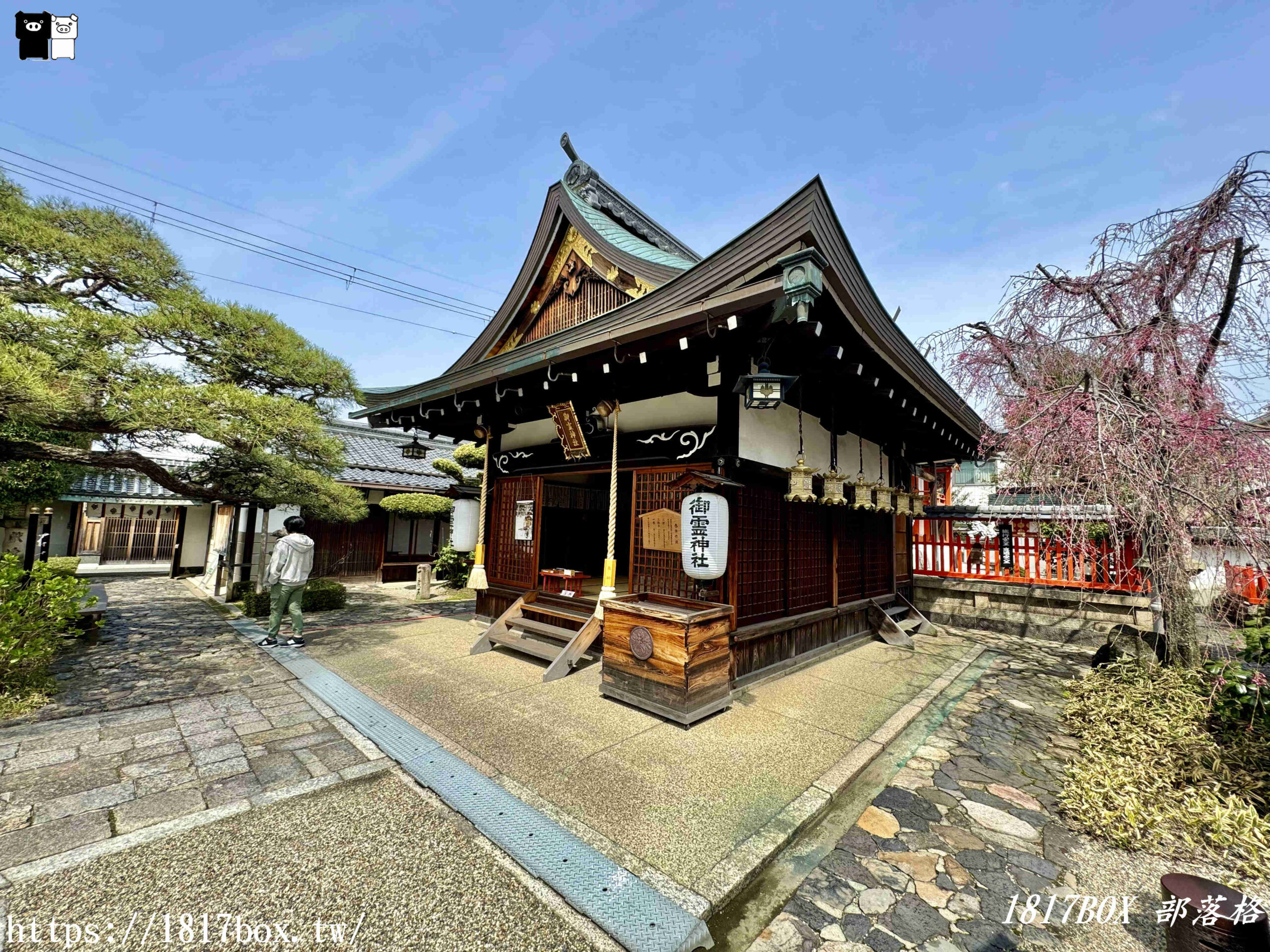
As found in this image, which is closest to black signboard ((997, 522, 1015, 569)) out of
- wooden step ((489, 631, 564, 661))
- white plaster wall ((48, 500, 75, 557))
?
wooden step ((489, 631, 564, 661))

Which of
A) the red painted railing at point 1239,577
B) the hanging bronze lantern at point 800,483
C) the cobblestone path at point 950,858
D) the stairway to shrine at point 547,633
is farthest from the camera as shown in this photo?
the stairway to shrine at point 547,633

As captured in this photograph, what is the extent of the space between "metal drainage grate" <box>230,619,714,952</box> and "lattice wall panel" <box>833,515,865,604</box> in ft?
20.4

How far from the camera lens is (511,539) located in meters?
8.53

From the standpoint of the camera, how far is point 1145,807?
3.34m

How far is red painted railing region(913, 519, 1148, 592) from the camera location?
870 centimetres

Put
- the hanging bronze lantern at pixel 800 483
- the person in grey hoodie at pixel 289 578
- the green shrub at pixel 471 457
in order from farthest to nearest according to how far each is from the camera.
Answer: the green shrub at pixel 471 457 < the person in grey hoodie at pixel 289 578 < the hanging bronze lantern at pixel 800 483

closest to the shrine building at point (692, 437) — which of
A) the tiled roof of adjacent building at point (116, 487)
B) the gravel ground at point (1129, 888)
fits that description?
the gravel ground at point (1129, 888)

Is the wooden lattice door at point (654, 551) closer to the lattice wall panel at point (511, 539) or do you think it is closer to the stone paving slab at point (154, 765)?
the lattice wall panel at point (511, 539)

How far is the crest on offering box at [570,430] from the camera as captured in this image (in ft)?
22.6

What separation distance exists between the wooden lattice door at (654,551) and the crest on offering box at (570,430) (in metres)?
0.92

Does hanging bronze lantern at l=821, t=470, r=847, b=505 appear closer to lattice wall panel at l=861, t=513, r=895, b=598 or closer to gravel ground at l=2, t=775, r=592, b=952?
lattice wall panel at l=861, t=513, r=895, b=598

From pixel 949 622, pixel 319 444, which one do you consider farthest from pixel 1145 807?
pixel 319 444

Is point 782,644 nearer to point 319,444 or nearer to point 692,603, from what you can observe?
point 692,603

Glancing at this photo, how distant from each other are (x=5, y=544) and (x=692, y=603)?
22277mm
